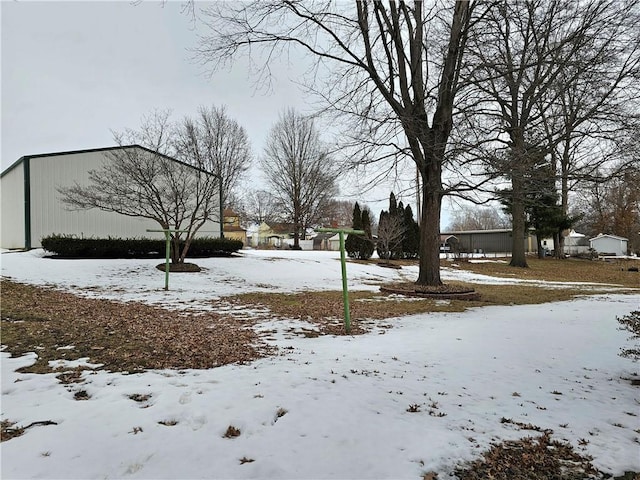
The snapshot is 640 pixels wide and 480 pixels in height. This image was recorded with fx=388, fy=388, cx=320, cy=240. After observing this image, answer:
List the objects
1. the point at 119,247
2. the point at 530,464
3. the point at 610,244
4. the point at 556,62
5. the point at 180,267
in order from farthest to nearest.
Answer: the point at 610,244
the point at 119,247
the point at 180,267
the point at 556,62
the point at 530,464

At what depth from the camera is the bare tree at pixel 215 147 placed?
56.9 feet

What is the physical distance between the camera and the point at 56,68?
38.0 feet

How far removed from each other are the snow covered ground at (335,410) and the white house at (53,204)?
16.5 m

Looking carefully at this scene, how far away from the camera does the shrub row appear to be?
16984mm

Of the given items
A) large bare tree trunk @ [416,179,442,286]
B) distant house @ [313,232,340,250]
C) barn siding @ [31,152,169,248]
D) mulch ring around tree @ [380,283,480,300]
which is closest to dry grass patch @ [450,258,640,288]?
large bare tree trunk @ [416,179,442,286]

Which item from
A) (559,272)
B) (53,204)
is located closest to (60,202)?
(53,204)

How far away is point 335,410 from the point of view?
9.98 ft

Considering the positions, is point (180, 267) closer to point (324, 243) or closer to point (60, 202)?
point (60, 202)

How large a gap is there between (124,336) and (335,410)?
12.3 ft

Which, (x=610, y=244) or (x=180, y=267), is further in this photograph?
(x=610, y=244)

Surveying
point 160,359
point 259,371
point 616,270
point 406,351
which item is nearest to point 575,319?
point 406,351

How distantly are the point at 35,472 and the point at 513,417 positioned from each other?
328cm

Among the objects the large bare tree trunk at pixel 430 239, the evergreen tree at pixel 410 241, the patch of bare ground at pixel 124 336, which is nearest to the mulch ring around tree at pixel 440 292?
the large bare tree trunk at pixel 430 239

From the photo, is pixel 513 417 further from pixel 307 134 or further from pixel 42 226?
pixel 307 134
